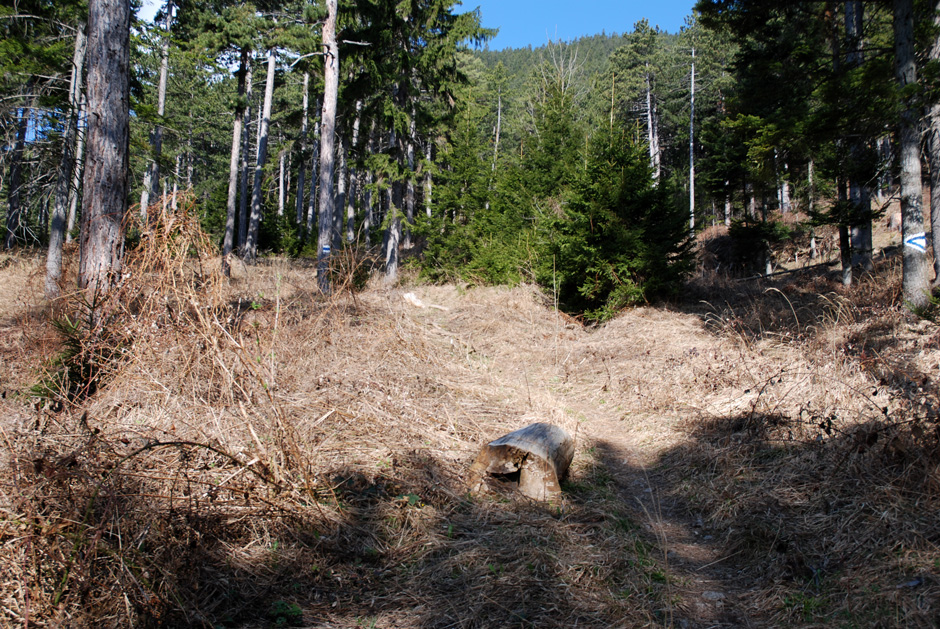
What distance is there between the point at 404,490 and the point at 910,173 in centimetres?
886

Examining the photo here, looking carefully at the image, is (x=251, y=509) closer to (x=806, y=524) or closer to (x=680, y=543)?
(x=680, y=543)

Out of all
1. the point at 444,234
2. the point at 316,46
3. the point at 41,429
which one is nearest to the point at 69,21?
the point at 316,46

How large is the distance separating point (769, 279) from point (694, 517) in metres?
14.0

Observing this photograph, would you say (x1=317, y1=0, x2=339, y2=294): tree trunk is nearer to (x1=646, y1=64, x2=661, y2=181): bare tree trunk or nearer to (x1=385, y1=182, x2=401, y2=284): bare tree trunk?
(x1=385, y1=182, x2=401, y2=284): bare tree trunk

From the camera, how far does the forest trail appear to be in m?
3.39

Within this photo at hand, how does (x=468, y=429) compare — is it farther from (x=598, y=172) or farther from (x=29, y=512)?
(x=598, y=172)

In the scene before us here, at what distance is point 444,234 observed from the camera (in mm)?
17922

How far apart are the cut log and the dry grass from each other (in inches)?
6.8

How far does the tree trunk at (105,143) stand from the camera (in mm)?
5711

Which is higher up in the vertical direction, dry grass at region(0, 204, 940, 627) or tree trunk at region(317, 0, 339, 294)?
tree trunk at region(317, 0, 339, 294)

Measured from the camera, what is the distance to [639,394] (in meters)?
7.07

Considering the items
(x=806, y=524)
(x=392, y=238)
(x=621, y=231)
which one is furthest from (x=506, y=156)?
(x=806, y=524)

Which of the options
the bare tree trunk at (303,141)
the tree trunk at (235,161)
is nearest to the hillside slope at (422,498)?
the tree trunk at (235,161)

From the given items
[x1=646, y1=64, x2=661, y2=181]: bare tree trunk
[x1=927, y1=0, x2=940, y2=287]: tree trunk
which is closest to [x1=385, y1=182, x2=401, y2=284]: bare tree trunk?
[x1=927, y1=0, x2=940, y2=287]: tree trunk
